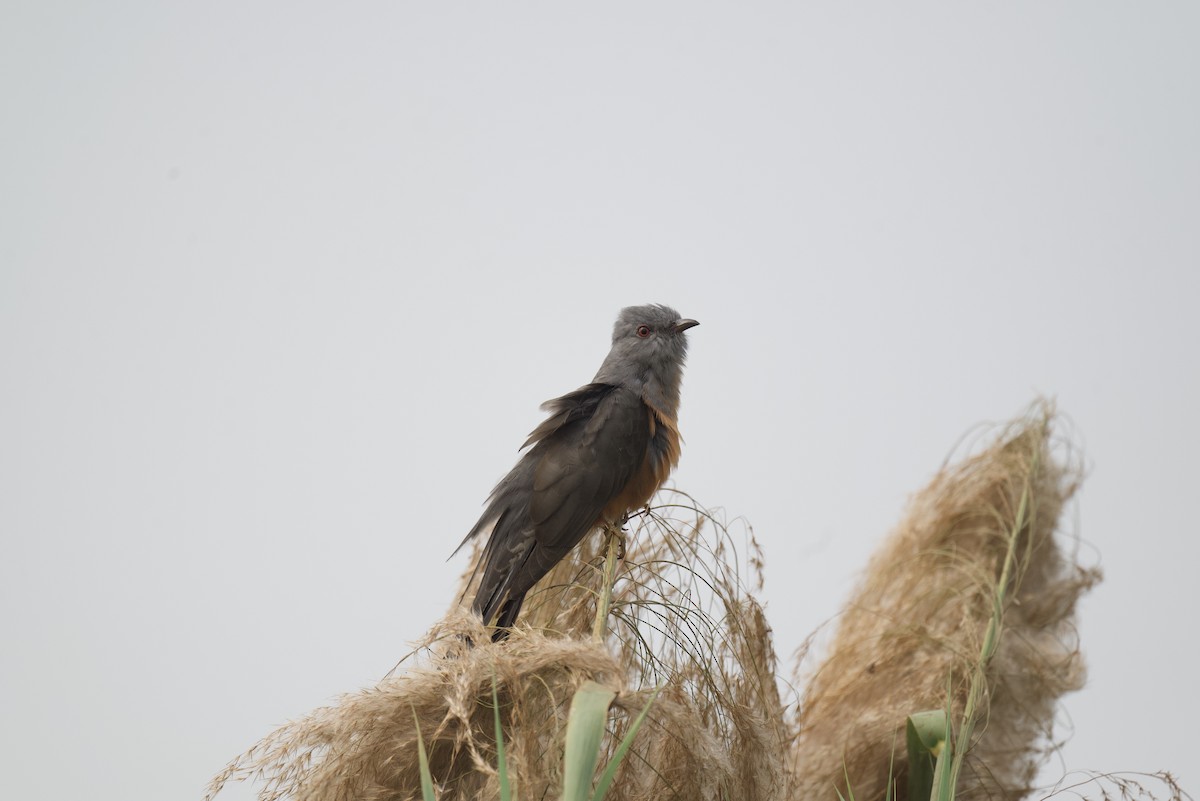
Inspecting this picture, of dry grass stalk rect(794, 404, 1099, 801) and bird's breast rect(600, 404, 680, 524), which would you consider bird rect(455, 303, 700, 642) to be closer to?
bird's breast rect(600, 404, 680, 524)

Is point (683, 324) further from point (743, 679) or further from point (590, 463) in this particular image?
point (743, 679)

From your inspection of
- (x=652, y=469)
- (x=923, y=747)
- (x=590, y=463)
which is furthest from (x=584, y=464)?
(x=923, y=747)

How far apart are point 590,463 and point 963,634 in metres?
1.31

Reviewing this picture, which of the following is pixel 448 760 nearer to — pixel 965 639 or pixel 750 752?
pixel 750 752

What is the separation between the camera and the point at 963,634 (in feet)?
10.0

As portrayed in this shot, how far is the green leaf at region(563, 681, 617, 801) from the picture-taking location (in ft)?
4.43

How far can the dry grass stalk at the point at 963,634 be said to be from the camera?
2.94m

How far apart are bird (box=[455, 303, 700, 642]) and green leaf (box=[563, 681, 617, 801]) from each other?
3.25 ft

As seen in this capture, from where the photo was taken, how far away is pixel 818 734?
3.06 meters

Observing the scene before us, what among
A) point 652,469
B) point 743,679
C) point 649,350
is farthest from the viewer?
point 649,350

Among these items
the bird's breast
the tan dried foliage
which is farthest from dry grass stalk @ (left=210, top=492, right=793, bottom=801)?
the bird's breast

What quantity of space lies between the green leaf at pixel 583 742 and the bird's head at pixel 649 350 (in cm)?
176

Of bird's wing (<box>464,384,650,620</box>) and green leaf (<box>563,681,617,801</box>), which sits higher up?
bird's wing (<box>464,384,650,620</box>)

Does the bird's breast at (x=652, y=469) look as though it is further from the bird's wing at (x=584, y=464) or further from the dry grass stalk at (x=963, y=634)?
the dry grass stalk at (x=963, y=634)
